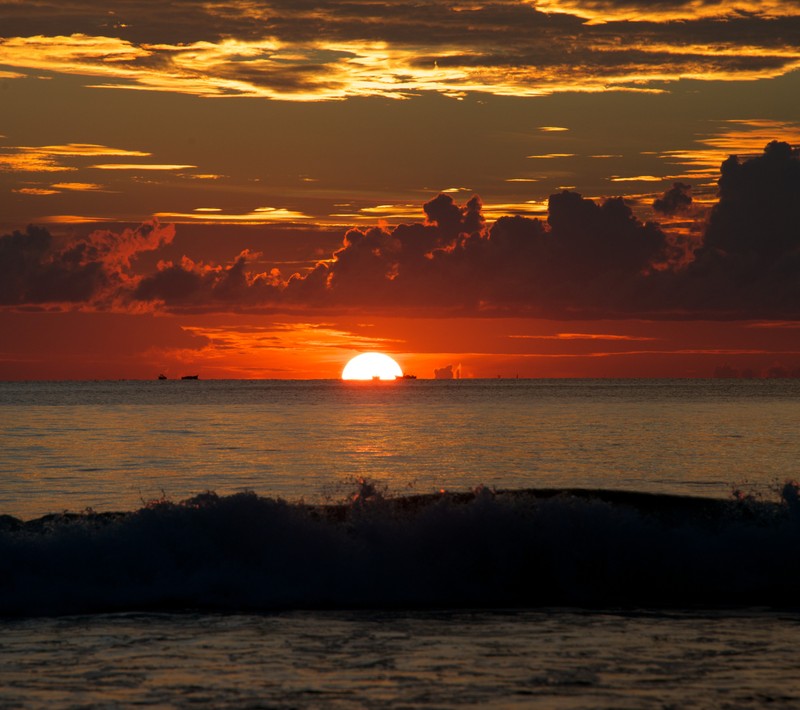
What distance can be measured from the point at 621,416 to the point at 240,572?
8703 centimetres

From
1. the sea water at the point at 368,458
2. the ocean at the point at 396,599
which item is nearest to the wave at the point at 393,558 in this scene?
the ocean at the point at 396,599

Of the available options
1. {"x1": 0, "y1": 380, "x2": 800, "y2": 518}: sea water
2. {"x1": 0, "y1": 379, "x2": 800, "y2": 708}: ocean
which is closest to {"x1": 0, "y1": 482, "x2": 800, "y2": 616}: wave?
{"x1": 0, "y1": 379, "x2": 800, "y2": 708}: ocean

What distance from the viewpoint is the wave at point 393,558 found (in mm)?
21422

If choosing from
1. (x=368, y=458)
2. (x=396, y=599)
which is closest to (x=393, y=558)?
(x=396, y=599)

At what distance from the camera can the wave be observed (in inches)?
843

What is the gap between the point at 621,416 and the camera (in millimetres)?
105875

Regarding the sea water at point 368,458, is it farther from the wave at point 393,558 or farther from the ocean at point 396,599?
the wave at point 393,558

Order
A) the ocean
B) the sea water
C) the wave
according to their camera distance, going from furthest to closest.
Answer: the sea water, the wave, the ocean

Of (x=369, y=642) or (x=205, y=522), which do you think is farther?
(x=205, y=522)

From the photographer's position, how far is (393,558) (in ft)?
76.0

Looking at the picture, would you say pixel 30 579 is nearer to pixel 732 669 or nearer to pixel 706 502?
pixel 732 669

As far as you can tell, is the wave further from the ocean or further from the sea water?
the sea water

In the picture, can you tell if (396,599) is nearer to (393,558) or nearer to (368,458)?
(393,558)

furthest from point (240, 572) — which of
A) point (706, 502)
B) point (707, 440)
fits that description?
point (707, 440)
